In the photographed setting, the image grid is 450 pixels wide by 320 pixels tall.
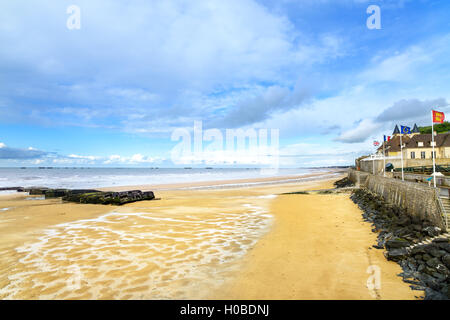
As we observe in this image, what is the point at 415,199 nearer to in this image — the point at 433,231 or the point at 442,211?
the point at 442,211

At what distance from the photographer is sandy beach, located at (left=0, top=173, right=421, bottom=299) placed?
5883 mm

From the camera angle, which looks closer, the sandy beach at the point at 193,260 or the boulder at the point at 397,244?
the sandy beach at the point at 193,260

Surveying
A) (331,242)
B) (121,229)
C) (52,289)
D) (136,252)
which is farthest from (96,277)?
(331,242)

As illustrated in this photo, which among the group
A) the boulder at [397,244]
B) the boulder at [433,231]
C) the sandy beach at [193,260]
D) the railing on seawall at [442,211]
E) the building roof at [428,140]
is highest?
the building roof at [428,140]

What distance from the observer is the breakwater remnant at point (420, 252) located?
18.8 ft

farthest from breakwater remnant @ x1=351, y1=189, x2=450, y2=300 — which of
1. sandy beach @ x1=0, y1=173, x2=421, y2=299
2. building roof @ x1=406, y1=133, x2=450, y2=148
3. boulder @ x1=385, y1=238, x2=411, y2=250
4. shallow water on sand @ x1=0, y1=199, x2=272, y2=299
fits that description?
building roof @ x1=406, y1=133, x2=450, y2=148

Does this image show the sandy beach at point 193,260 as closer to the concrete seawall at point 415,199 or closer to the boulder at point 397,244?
the boulder at point 397,244

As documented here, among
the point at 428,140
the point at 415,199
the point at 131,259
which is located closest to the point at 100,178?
the point at 131,259

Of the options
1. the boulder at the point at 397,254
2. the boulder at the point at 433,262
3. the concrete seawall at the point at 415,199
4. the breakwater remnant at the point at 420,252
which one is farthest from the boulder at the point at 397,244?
the concrete seawall at the point at 415,199

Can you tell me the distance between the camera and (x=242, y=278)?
21.6 ft

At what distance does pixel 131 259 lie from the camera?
25.9 feet

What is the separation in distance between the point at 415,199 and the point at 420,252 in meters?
4.93

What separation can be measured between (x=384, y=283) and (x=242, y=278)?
3708 millimetres

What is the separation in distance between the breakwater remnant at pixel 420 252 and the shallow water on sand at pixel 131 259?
484cm
